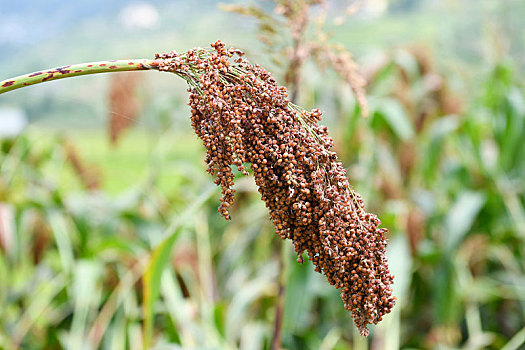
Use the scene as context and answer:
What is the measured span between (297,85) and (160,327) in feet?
5.22

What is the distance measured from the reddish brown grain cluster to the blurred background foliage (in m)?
0.52

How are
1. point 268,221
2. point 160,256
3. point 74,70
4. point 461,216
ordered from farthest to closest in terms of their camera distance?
1. point 268,221
2. point 461,216
3. point 160,256
4. point 74,70

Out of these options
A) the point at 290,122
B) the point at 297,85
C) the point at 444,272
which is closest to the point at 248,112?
the point at 290,122

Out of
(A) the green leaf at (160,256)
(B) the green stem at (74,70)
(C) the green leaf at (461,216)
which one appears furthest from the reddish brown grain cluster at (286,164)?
(C) the green leaf at (461,216)

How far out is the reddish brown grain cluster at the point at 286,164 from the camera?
0.70 metres

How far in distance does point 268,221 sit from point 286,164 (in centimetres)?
184

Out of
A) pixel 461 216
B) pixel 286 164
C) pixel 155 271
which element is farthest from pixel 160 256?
pixel 461 216

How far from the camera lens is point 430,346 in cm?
203

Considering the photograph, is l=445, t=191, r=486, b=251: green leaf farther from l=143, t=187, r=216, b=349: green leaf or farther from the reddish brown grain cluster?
the reddish brown grain cluster

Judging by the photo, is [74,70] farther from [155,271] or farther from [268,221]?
[268,221]

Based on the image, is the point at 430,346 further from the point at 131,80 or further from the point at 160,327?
the point at 131,80

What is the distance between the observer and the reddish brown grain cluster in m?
0.70

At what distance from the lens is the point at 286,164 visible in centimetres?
71

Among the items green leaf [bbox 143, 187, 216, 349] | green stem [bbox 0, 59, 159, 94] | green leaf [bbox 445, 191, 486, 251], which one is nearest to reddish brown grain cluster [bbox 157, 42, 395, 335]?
green stem [bbox 0, 59, 159, 94]
